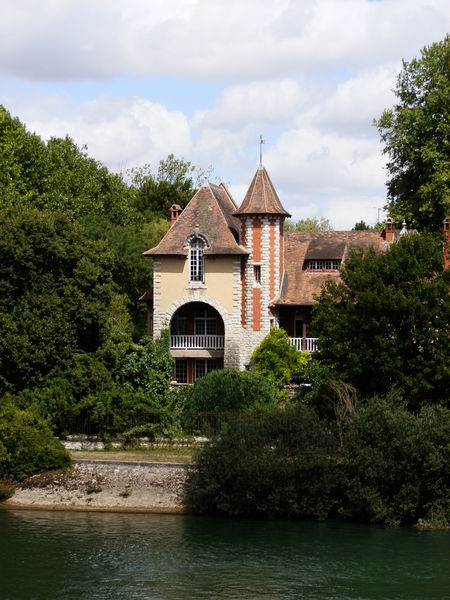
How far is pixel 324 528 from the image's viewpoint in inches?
1598

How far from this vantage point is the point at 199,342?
5600 cm

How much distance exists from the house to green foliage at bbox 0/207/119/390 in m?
5.85

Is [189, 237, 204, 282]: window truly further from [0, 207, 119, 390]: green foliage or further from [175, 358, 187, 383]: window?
[0, 207, 119, 390]: green foliage

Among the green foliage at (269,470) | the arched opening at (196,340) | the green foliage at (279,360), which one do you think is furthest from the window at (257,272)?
the green foliage at (269,470)

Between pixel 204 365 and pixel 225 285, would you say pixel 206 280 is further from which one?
pixel 204 365

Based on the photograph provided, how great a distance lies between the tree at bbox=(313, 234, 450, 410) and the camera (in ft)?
146

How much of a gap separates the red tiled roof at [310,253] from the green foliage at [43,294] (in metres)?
9.74

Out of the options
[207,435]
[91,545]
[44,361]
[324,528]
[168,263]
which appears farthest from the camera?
[168,263]

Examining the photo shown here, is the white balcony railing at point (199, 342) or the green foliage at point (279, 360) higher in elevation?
the white balcony railing at point (199, 342)

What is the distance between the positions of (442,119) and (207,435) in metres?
25.3

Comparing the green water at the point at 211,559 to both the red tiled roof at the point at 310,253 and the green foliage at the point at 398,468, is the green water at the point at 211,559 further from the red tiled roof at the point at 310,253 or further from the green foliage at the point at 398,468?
the red tiled roof at the point at 310,253

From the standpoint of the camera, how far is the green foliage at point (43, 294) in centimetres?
4778

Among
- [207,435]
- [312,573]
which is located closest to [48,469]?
[207,435]

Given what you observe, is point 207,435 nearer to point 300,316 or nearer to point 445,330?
point 445,330
